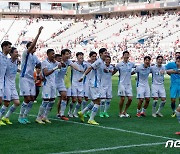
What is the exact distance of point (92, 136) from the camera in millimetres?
10148

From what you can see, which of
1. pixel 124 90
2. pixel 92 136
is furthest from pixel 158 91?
pixel 92 136

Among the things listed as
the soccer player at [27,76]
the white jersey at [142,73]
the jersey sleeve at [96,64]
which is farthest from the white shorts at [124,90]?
the soccer player at [27,76]

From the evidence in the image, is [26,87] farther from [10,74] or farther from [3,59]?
[3,59]

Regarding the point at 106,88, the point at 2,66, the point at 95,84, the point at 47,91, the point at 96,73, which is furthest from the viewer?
the point at 106,88

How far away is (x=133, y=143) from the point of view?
366 inches

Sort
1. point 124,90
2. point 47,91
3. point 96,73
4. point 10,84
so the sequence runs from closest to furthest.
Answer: point 10,84 < point 47,91 < point 96,73 < point 124,90

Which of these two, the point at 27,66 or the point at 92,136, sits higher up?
the point at 27,66

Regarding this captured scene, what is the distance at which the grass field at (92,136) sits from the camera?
866 centimetres

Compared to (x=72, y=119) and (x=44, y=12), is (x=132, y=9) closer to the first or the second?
(x=44, y=12)

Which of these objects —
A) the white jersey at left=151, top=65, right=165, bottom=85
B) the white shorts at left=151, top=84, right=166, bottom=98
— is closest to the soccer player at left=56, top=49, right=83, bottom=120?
the white jersey at left=151, top=65, right=165, bottom=85

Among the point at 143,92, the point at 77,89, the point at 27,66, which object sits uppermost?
the point at 27,66

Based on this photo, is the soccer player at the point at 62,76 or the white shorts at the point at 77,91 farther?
the white shorts at the point at 77,91

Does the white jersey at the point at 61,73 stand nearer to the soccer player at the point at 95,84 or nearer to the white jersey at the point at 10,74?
the soccer player at the point at 95,84

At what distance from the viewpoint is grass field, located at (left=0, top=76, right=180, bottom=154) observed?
866 cm
